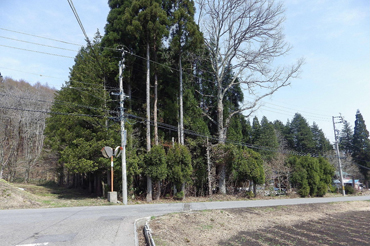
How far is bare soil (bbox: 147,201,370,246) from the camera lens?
8.09 metres

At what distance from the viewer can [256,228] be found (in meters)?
10.8

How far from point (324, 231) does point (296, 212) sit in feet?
12.3

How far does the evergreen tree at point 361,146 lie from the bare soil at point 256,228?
42.5 metres

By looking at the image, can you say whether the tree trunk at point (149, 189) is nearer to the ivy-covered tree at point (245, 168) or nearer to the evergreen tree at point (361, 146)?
the ivy-covered tree at point (245, 168)

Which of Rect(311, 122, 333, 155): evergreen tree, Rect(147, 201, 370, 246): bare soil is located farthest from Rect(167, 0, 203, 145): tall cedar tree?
Rect(311, 122, 333, 155): evergreen tree

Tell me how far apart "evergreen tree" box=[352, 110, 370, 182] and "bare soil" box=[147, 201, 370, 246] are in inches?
1674

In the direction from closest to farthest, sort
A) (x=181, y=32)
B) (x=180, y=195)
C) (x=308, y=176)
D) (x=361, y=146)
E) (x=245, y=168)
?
(x=180, y=195)
(x=181, y=32)
(x=245, y=168)
(x=308, y=176)
(x=361, y=146)

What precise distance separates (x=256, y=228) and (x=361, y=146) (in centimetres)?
5076

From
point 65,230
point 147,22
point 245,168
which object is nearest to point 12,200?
point 65,230

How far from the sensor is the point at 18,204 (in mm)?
12812

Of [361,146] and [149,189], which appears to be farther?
[361,146]

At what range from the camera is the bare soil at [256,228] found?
318 inches

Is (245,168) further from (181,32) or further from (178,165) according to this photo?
(181,32)

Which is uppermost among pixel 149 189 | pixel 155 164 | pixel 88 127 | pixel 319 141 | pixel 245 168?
pixel 319 141
